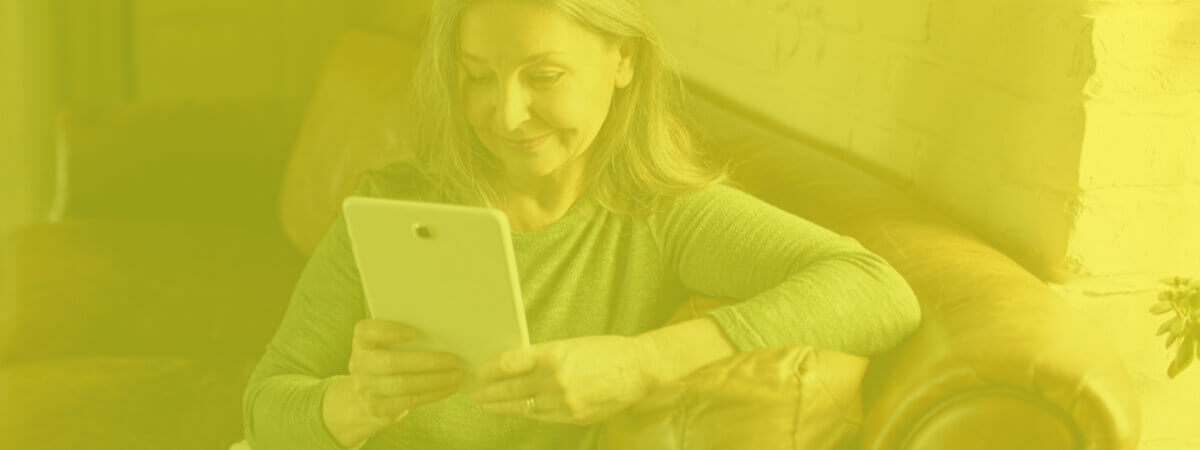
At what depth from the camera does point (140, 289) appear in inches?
68.4

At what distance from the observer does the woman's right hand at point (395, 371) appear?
0.84 metres

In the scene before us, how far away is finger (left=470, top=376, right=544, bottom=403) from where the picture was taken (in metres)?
0.83

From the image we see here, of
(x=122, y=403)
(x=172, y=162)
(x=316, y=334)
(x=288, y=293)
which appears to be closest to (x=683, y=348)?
(x=316, y=334)

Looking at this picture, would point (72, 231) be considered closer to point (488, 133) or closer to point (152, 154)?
point (152, 154)

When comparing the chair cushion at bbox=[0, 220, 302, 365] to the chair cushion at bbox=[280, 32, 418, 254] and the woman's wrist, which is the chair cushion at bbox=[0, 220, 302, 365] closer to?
the chair cushion at bbox=[280, 32, 418, 254]

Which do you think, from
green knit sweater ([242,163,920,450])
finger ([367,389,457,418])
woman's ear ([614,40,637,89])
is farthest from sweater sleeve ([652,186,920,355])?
finger ([367,389,457,418])

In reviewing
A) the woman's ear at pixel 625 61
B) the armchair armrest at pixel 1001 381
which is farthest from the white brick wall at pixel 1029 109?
the woman's ear at pixel 625 61

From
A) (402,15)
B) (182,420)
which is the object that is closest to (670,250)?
(182,420)

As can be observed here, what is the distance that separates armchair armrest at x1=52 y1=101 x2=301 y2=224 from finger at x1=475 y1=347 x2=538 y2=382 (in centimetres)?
140

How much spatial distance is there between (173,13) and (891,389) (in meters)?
2.52

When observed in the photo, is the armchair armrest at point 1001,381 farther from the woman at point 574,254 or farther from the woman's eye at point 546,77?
the woman's eye at point 546,77

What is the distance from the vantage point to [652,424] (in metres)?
0.84

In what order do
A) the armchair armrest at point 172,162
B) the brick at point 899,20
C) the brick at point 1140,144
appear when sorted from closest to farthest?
the brick at point 1140,144, the brick at point 899,20, the armchair armrest at point 172,162

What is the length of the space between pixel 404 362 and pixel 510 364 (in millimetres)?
81
